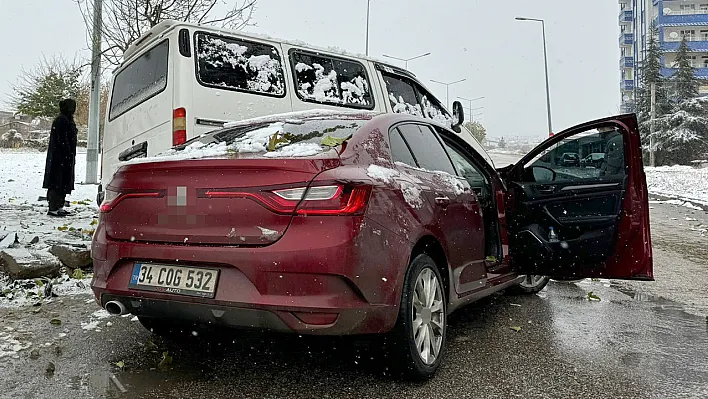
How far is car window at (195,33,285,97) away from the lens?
5742mm

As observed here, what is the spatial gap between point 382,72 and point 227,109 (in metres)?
2.50

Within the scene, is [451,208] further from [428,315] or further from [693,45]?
[693,45]

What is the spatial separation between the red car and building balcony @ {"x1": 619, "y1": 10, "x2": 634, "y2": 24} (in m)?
78.4

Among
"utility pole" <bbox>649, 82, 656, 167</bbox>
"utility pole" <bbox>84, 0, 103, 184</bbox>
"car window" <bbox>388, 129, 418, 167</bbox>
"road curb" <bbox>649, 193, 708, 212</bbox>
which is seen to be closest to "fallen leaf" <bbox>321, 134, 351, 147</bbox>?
"car window" <bbox>388, 129, 418, 167</bbox>

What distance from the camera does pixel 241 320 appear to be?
2.77m

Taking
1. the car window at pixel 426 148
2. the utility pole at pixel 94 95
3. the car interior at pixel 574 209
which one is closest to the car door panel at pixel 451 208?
the car window at pixel 426 148

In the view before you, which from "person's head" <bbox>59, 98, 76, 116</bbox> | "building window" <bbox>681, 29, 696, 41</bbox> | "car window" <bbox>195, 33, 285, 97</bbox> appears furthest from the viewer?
"building window" <bbox>681, 29, 696, 41</bbox>

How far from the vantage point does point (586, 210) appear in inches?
175

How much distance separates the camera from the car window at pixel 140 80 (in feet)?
19.3

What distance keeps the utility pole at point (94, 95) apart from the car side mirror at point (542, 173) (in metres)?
10.4

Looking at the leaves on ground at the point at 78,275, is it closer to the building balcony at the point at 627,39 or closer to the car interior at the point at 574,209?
the car interior at the point at 574,209

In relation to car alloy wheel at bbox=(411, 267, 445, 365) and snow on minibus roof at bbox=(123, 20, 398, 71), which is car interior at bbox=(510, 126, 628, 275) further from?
snow on minibus roof at bbox=(123, 20, 398, 71)

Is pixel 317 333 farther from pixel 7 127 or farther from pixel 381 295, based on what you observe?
pixel 7 127

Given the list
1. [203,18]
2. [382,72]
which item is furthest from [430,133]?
[203,18]
